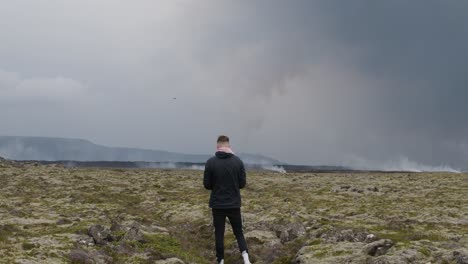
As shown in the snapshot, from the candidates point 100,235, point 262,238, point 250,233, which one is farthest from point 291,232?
point 100,235

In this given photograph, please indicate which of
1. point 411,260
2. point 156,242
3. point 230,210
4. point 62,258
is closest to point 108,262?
point 62,258

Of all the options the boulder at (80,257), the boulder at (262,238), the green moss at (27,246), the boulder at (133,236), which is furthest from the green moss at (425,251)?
the green moss at (27,246)

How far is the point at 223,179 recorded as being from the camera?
1609cm

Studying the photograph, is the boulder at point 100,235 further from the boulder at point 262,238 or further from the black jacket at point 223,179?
the boulder at point 262,238

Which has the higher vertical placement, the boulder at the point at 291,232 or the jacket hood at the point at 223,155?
the jacket hood at the point at 223,155

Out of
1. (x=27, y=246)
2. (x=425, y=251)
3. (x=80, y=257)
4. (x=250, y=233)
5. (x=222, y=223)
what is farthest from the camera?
(x=250, y=233)

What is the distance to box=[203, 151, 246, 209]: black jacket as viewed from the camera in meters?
16.0

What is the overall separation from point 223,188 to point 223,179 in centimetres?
34

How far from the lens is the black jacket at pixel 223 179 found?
16016mm

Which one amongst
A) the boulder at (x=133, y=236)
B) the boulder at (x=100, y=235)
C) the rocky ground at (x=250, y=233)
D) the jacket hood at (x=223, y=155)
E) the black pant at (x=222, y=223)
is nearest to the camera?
the black pant at (x=222, y=223)

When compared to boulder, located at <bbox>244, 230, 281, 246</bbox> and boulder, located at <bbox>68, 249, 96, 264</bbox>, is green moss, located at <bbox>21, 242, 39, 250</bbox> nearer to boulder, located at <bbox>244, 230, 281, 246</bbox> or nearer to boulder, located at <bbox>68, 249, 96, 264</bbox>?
boulder, located at <bbox>68, 249, 96, 264</bbox>

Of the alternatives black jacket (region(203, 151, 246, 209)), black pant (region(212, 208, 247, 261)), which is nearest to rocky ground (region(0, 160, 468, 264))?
black pant (region(212, 208, 247, 261))

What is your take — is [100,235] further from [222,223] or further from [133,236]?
[222,223]

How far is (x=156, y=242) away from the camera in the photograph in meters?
21.3
